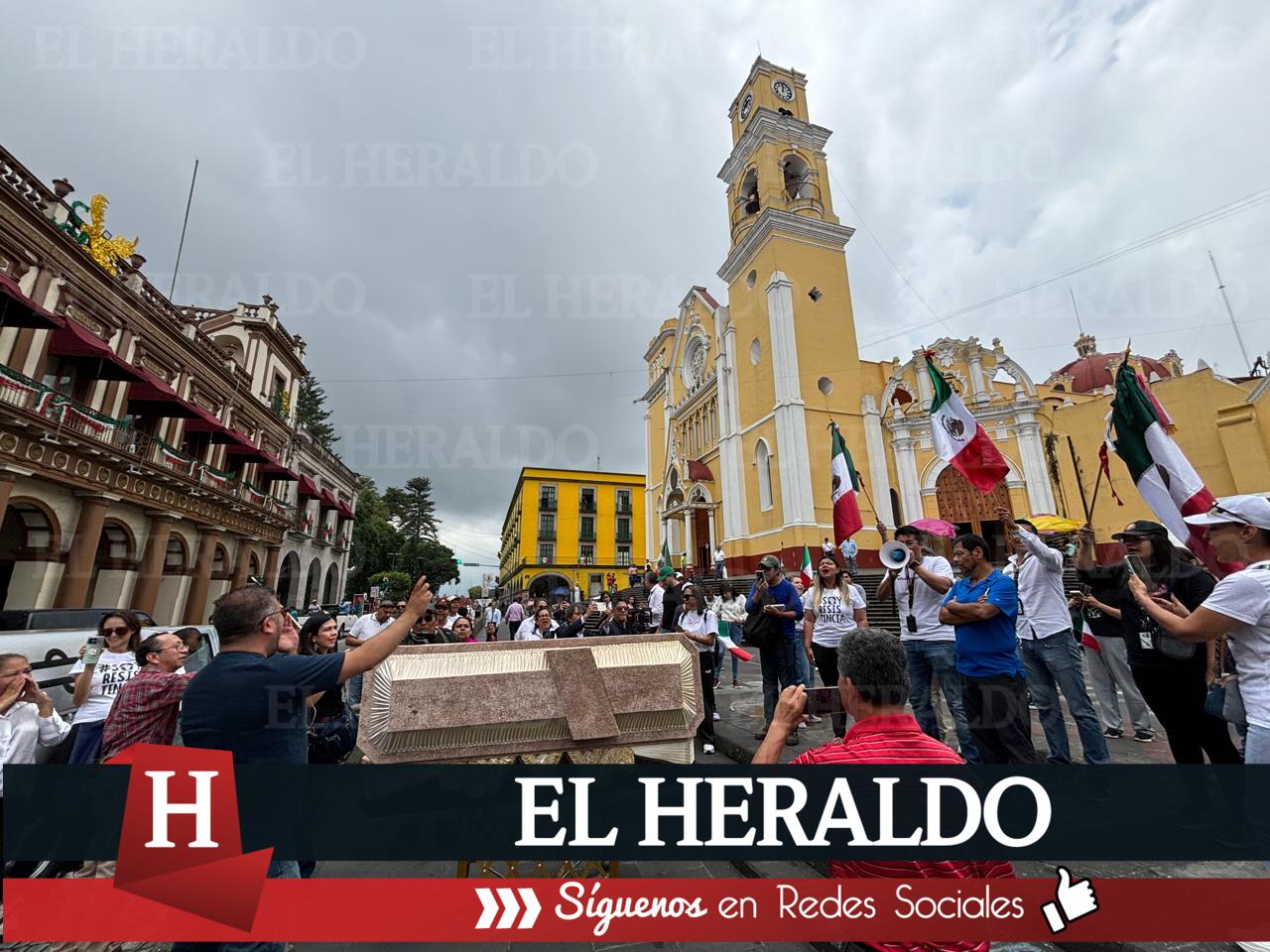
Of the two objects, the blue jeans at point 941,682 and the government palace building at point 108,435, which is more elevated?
the government palace building at point 108,435

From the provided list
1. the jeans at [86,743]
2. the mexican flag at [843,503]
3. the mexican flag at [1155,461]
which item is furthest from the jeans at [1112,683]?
the jeans at [86,743]

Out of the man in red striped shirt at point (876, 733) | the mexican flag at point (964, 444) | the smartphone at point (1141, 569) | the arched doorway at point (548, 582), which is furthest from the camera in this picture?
the arched doorway at point (548, 582)

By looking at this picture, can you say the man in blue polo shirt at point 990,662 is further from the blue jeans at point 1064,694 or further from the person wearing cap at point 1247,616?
the person wearing cap at point 1247,616

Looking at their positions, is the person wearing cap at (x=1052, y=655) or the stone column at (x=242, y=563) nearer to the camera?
the person wearing cap at (x=1052, y=655)

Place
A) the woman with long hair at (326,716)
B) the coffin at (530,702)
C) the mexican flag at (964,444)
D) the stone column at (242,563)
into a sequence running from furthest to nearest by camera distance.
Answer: the stone column at (242,563) < the mexican flag at (964,444) < the woman with long hair at (326,716) < the coffin at (530,702)

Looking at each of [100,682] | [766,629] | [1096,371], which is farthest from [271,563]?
[1096,371]

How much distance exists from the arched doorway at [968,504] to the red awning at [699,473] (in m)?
9.22

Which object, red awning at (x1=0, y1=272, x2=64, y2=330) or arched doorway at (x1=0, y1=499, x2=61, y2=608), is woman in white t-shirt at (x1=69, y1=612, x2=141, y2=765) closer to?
red awning at (x1=0, y1=272, x2=64, y2=330)

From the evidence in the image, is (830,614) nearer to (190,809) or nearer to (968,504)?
(190,809)

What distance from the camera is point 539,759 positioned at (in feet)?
8.35

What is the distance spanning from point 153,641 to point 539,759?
2485 millimetres

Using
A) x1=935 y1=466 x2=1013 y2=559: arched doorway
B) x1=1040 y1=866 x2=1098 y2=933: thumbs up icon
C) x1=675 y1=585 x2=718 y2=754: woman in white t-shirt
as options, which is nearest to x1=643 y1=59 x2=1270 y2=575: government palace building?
x1=935 y1=466 x2=1013 y2=559: arched doorway

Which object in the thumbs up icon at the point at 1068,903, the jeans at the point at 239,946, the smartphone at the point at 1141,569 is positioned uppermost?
the smartphone at the point at 1141,569

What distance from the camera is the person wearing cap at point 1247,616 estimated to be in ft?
7.00
